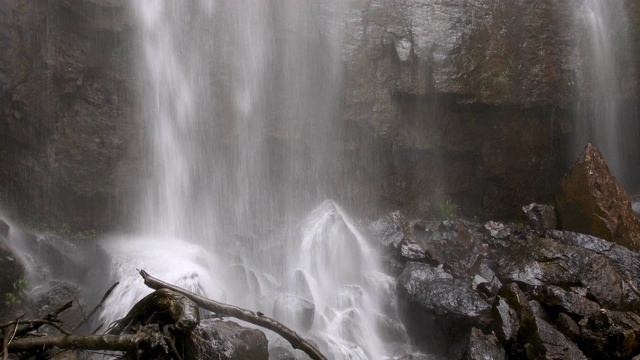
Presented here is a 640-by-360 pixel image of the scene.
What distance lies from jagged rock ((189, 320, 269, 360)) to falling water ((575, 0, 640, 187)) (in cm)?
1158

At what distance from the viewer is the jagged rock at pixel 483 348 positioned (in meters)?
6.40

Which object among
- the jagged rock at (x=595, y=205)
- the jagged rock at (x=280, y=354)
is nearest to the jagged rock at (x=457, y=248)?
the jagged rock at (x=595, y=205)

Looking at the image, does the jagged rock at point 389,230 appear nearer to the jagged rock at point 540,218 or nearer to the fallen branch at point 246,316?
the jagged rock at point 540,218

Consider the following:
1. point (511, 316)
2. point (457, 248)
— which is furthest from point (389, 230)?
point (511, 316)

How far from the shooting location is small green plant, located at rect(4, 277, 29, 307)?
7.16m

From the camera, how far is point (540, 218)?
11.1 meters

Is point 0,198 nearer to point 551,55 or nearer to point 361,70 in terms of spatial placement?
point 361,70

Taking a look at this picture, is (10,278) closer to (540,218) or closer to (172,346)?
(172,346)

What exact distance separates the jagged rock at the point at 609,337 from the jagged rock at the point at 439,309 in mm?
1393

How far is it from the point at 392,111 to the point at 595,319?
6882mm

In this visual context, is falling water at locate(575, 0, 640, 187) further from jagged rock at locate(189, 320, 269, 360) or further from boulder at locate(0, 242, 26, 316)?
boulder at locate(0, 242, 26, 316)

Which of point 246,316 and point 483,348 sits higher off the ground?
point 246,316

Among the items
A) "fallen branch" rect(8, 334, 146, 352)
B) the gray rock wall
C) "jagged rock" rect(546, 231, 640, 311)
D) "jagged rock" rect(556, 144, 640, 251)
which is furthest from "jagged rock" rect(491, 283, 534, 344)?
the gray rock wall

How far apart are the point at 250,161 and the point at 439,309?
6.26 m
